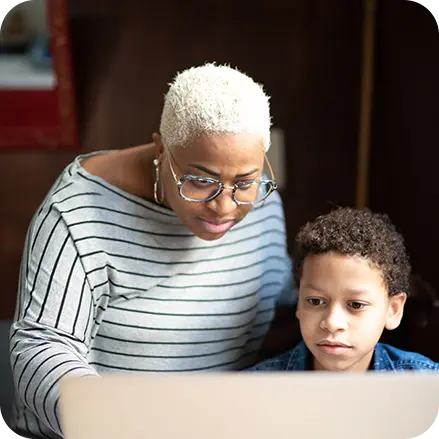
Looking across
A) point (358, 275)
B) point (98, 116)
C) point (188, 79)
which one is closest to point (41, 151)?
point (98, 116)

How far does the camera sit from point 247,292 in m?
1.62

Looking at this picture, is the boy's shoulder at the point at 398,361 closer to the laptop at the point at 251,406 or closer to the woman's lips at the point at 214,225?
the woman's lips at the point at 214,225

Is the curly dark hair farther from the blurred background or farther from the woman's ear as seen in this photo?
the blurred background

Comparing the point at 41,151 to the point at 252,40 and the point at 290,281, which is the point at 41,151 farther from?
the point at 290,281

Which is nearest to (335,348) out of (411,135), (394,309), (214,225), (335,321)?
(335,321)

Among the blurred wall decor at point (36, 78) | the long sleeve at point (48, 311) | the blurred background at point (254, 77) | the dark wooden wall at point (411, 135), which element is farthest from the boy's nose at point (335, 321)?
the blurred wall decor at point (36, 78)

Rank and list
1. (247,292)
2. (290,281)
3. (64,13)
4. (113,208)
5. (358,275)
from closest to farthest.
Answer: (358,275)
(113,208)
(247,292)
(290,281)
(64,13)

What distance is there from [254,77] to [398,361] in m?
1.48

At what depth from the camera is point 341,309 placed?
4.33ft

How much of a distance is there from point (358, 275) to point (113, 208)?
1.68ft

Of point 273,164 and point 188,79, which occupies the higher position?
point 188,79

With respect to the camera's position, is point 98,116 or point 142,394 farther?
point 98,116

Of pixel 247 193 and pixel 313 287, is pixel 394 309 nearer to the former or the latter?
pixel 313 287

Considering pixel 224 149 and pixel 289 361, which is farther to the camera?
pixel 289 361
